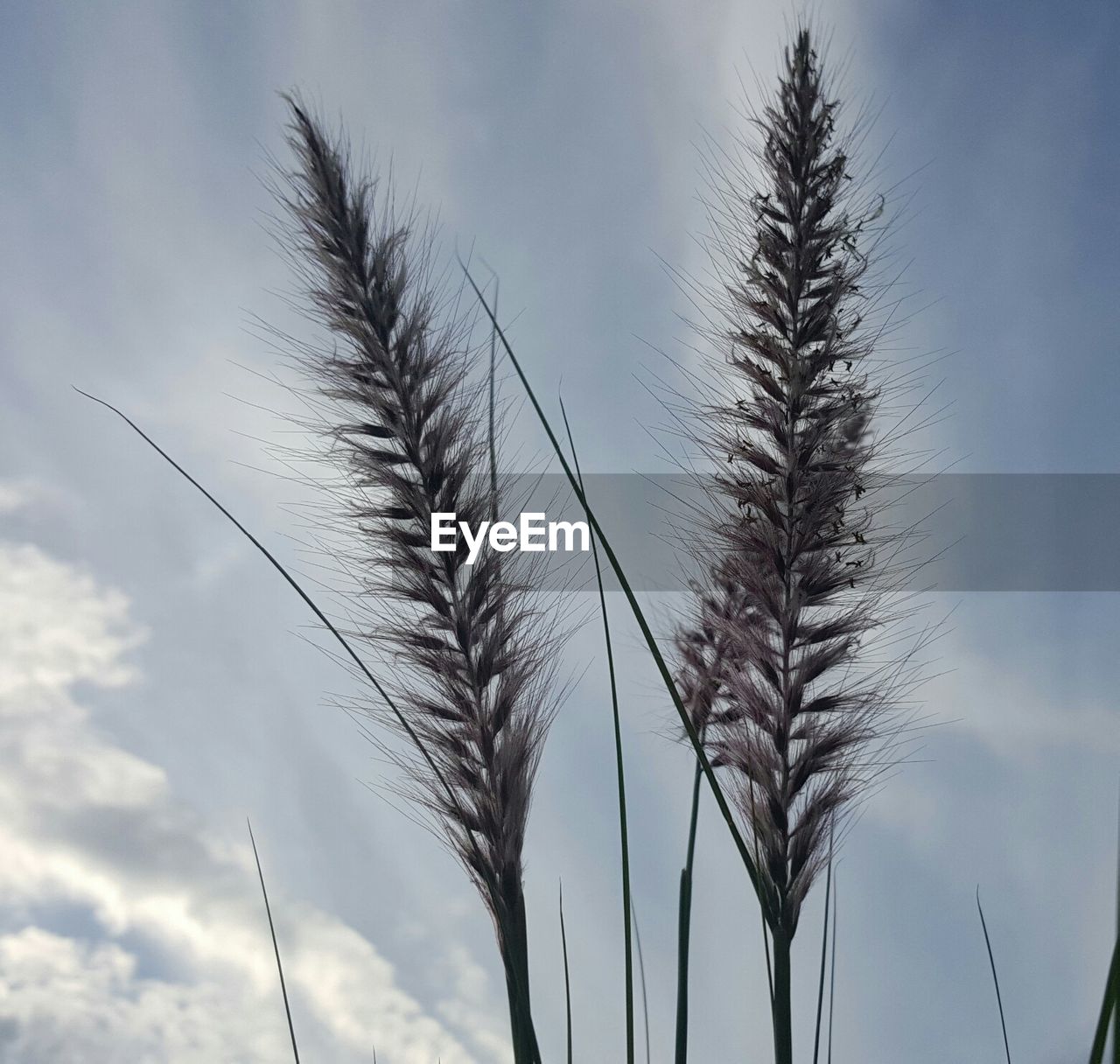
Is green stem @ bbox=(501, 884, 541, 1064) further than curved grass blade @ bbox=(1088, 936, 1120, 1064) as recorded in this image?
Yes

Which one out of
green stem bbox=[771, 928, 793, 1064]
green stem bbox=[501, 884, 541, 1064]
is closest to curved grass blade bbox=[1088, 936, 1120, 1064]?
green stem bbox=[771, 928, 793, 1064]

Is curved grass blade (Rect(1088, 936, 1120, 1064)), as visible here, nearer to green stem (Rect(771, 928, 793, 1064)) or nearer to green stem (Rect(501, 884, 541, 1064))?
green stem (Rect(771, 928, 793, 1064))

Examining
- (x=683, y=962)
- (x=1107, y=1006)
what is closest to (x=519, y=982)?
(x=683, y=962)

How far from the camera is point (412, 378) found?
4.10ft

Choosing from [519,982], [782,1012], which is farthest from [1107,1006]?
[519,982]

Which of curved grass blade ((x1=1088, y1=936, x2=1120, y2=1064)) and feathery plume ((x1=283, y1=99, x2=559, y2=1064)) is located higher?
feathery plume ((x1=283, y1=99, x2=559, y2=1064))

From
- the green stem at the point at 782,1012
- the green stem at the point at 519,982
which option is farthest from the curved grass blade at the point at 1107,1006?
the green stem at the point at 519,982

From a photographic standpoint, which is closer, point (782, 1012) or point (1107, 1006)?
point (1107, 1006)

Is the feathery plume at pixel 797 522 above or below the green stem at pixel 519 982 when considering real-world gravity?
above

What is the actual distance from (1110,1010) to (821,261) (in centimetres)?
87

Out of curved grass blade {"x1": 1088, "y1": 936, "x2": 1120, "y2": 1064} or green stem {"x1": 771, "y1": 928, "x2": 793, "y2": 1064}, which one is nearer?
curved grass blade {"x1": 1088, "y1": 936, "x2": 1120, "y2": 1064}

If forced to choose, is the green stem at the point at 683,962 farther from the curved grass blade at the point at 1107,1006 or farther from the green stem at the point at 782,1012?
the curved grass blade at the point at 1107,1006

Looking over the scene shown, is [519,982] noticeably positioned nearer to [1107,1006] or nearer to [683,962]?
[683,962]

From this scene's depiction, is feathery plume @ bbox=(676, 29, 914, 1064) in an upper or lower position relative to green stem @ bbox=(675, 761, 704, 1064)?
upper
